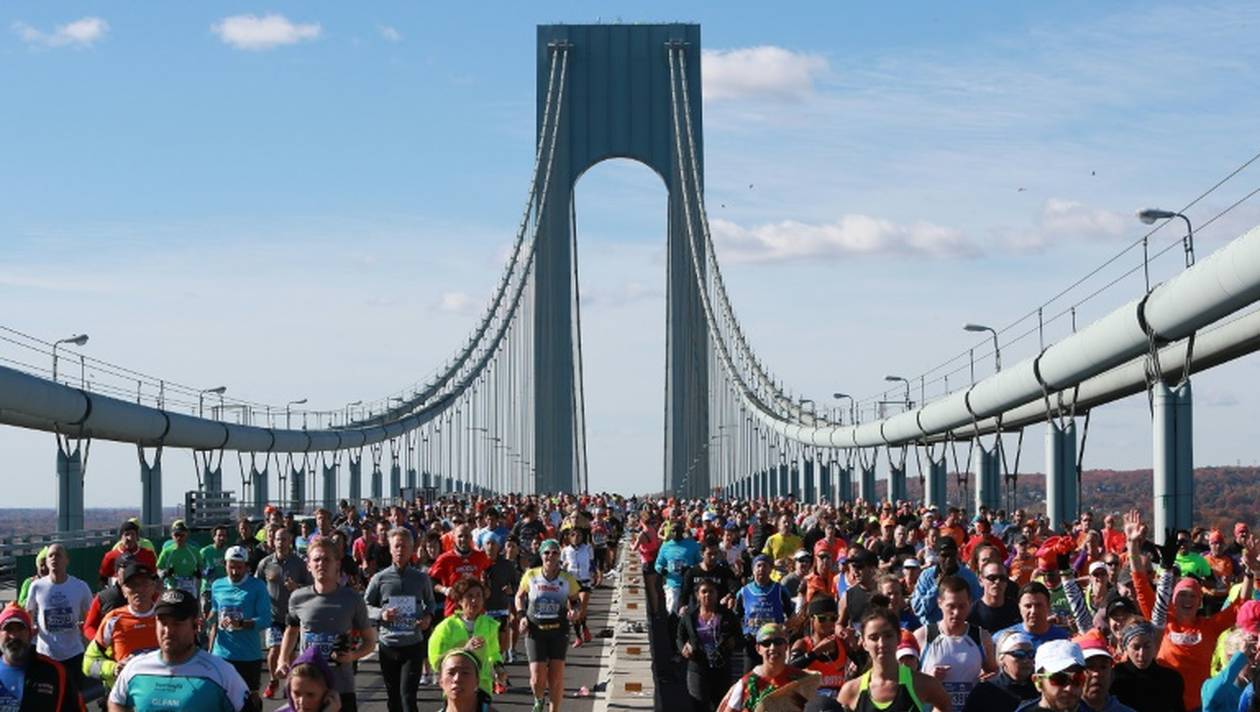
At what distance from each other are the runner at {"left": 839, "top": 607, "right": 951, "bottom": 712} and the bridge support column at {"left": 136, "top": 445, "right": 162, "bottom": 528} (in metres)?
43.1

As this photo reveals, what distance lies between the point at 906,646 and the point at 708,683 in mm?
4122

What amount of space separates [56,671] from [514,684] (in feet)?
31.9

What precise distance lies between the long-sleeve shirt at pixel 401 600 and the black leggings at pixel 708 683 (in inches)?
64.4

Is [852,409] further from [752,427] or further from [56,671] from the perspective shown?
[56,671]

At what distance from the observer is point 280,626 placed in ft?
49.6

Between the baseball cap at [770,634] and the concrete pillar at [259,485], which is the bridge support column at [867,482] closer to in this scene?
the concrete pillar at [259,485]

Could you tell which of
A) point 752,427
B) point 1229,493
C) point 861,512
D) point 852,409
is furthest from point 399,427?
point 861,512

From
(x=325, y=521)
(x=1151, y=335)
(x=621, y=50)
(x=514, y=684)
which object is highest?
(x=621, y=50)

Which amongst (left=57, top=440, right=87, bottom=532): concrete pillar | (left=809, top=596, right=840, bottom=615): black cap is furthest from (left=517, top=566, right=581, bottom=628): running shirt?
(left=57, top=440, right=87, bottom=532): concrete pillar

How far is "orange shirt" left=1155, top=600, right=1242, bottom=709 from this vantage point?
401 inches

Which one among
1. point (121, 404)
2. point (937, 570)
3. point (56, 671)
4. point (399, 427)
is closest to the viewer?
point (56, 671)

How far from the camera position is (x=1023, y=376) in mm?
35844

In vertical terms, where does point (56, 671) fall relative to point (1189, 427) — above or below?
below

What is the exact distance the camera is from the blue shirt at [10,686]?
856 centimetres
